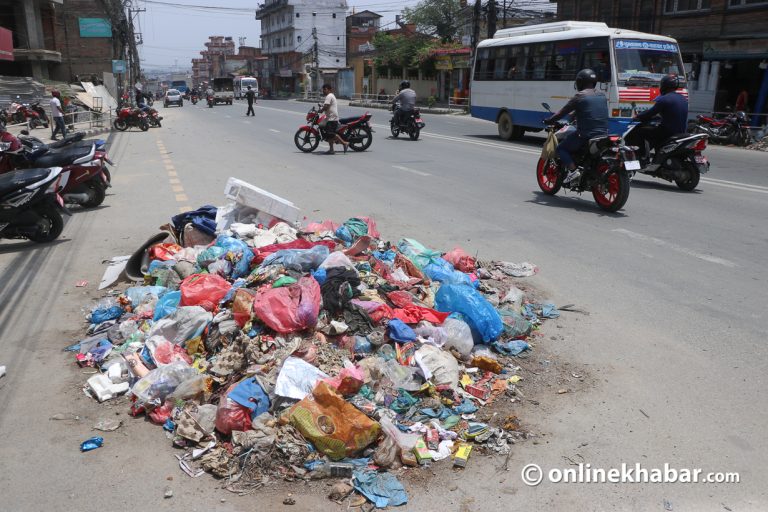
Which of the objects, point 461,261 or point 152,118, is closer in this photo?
point 461,261

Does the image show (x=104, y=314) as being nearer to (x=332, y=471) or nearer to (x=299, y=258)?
(x=299, y=258)

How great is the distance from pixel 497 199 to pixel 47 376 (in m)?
7.40

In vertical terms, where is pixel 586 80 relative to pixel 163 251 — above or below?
above

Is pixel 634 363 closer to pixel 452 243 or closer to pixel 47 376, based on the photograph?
pixel 452 243

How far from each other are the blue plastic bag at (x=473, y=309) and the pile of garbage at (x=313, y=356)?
11 millimetres

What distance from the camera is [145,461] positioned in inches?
133

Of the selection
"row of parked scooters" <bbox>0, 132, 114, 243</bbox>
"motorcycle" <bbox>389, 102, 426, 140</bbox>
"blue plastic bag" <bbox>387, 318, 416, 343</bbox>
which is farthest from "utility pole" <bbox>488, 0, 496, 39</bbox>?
"blue plastic bag" <bbox>387, 318, 416, 343</bbox>

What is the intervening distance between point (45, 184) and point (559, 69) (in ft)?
49.1

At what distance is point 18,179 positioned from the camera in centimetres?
755

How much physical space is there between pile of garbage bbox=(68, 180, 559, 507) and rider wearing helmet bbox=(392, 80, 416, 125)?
14.7m

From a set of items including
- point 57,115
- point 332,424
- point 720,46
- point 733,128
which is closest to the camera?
point 332,424

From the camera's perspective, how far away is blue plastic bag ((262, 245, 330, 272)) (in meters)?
5.23

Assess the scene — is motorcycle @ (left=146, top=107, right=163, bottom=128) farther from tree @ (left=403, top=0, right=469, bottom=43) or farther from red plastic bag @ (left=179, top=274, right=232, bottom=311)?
tree @ (left=403, top=0, right=469, bottom=43)

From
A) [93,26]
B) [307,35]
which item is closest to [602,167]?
[93,26]
